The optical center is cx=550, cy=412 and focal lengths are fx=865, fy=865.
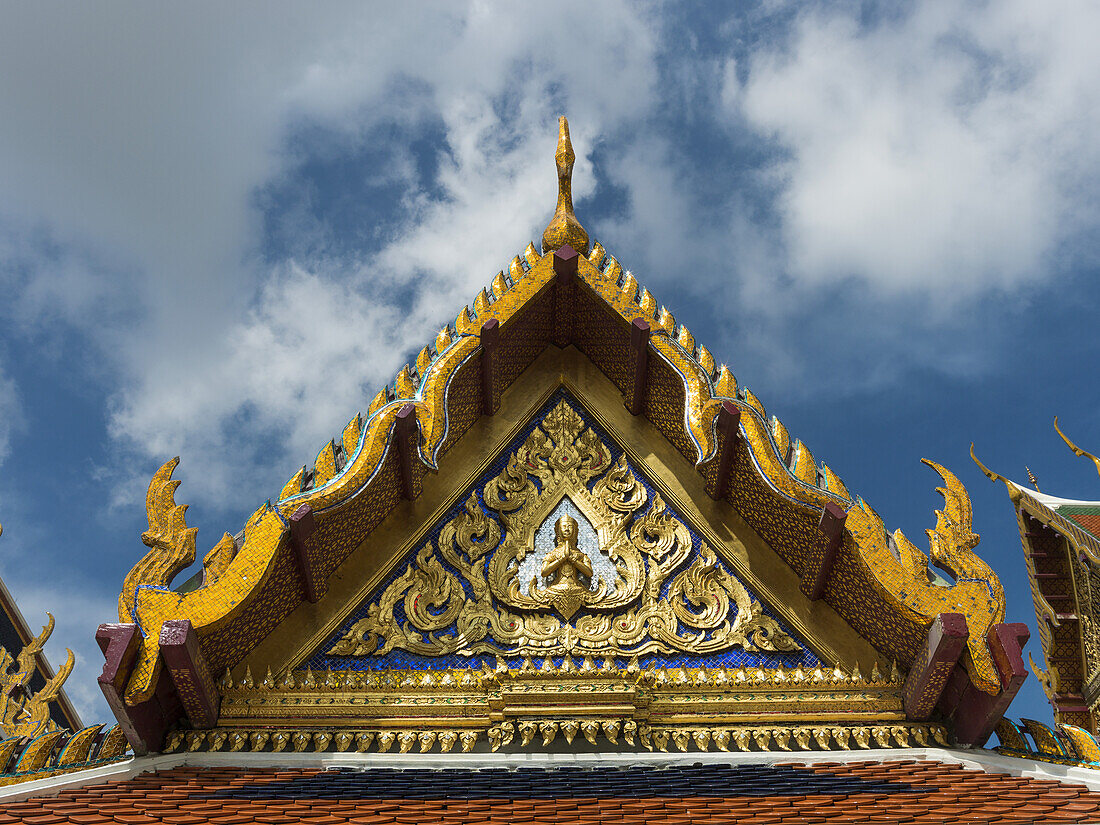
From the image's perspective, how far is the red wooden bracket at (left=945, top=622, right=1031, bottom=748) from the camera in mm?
4465

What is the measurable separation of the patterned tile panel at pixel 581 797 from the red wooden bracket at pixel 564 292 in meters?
3.74

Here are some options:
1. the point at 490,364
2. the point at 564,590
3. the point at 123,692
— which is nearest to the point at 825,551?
the point at 564,590

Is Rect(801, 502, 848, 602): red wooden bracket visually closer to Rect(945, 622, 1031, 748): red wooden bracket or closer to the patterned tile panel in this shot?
Rect(945, 622, 1031, 748): red wooden bracket

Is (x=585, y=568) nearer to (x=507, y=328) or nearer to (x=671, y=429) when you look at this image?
(x=671, y=429)

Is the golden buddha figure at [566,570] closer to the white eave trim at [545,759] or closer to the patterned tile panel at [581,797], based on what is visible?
the white eave trim at [545,759]

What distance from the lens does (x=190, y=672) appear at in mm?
4605

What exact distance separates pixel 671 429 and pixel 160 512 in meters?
3.58

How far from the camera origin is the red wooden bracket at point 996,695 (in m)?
4.46

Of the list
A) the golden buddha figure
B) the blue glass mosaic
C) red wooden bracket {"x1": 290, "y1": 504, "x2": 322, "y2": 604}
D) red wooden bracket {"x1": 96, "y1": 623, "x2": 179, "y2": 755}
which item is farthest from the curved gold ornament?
red wooden bracket {"x1": 96, "y1": 623, "x2": 179, "y2": 755}

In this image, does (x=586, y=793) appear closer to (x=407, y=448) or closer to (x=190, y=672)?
(x=190, y=672)

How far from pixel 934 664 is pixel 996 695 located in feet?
1.10

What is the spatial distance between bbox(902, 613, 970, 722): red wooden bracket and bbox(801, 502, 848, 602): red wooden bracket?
0.73 m

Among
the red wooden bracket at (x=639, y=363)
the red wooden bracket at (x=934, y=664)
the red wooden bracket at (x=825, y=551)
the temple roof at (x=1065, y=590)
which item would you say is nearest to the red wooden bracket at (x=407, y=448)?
the red wooden bracket at (x=639, y=363)

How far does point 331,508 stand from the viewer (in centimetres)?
535
